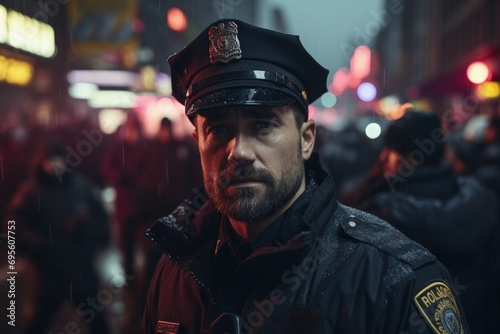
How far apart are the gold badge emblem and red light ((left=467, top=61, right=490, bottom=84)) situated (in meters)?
15.4

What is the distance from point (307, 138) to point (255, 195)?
0.46 meters

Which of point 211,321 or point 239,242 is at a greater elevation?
point 239,242

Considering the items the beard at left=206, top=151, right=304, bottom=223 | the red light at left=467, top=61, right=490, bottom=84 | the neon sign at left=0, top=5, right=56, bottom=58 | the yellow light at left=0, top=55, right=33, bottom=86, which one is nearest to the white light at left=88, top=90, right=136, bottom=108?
the neon sign at left=0, top=5, right=56, bottom=58

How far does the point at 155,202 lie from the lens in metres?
6.89

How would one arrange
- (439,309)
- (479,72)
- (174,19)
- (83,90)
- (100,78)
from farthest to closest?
(83,90) < (100,78) < (479,72) < (174,19) < (439,309)

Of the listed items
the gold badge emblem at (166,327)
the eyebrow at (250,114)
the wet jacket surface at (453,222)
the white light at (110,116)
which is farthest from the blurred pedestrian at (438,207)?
the white light at (110,116)

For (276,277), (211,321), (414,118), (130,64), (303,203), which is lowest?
(211,321)

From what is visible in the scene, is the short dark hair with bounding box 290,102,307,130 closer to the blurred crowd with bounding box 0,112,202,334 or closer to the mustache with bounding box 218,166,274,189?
the mustache with bounding box 218,166,274,189

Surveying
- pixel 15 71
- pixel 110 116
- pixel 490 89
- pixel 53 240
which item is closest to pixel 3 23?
pixel 15 71

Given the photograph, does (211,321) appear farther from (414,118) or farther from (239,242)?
(414,118)

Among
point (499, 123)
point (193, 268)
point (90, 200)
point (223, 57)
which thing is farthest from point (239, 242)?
point (499, 123)

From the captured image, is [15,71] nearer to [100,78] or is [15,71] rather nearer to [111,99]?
[111,99]

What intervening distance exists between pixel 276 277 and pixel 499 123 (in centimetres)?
646

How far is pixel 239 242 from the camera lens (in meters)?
2.36
